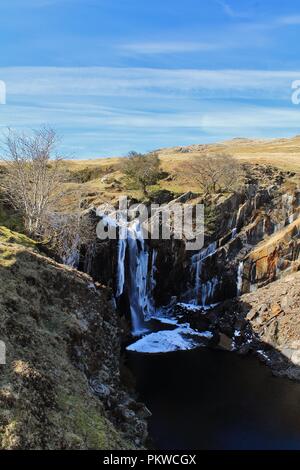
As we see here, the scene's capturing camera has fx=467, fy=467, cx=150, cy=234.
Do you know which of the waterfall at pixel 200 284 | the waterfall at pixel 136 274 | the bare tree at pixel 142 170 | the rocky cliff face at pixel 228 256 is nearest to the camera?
the waterfall at pixel 136 274

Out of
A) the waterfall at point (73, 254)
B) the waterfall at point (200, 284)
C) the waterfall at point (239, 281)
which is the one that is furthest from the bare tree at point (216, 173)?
the waterfall at point (73, 254)

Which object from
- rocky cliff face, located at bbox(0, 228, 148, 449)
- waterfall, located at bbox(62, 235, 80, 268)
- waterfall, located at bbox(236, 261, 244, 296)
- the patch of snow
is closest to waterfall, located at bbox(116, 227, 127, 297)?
the patch of snow

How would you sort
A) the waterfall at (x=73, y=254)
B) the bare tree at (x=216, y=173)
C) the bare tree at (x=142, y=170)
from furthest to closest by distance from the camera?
1. the bare tree at (x=142, y=170)
2. the bare tree at (x=216, y=173)
3. the waterfall at (x=73, y=254)

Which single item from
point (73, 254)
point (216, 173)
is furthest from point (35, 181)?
point (216, 173)

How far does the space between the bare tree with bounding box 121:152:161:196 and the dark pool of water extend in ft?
82.0

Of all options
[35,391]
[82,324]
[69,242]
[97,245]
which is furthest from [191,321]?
[35,391]

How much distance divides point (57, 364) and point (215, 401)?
1669 cm

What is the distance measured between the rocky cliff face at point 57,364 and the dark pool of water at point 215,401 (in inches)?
136

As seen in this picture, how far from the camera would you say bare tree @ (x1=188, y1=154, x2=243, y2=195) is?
57531 mm

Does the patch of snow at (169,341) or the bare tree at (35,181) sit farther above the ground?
the bare tree at (35,181)

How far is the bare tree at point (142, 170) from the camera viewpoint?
59219mm

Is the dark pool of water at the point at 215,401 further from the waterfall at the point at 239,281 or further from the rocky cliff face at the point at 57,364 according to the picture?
the waterfall at the point at 239,281

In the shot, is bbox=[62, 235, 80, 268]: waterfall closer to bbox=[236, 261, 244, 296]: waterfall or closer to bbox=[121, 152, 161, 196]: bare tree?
bbox=[236, 261, 244, 296]: waterfall

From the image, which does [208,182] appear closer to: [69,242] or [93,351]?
[69,242]
